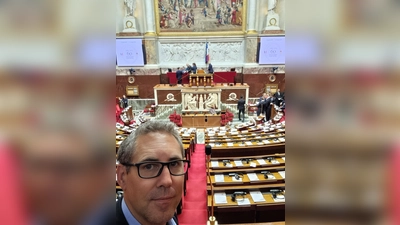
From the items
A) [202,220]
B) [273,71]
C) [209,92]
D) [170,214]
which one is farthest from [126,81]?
[170,214]

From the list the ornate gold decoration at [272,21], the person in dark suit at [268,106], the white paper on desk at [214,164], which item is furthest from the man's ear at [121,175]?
the ornate gold decoration at [272,21]

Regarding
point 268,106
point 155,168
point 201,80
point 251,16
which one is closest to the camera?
point 155,168

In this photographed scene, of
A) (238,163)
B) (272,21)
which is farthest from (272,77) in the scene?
(238,163)

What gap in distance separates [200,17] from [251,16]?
3.28 meters

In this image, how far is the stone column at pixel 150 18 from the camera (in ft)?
53.2

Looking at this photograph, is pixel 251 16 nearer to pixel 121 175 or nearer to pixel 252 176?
pixel 252 176

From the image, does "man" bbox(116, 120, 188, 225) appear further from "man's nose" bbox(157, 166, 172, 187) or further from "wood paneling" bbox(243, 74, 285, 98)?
"wood paneling" bbox(243, 74, 285, 98)

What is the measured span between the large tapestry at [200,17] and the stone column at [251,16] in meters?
0.33

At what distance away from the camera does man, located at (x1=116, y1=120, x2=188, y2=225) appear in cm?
115

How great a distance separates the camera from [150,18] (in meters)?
16.5

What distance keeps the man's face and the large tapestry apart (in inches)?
649

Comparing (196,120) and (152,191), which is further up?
(152,191)
